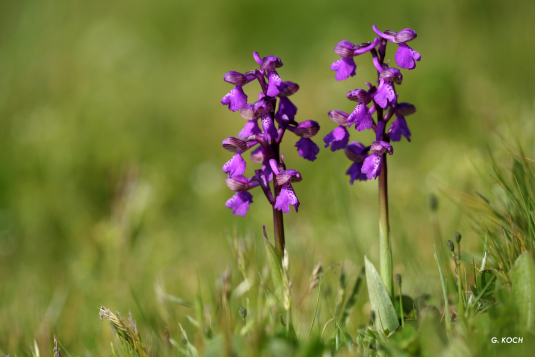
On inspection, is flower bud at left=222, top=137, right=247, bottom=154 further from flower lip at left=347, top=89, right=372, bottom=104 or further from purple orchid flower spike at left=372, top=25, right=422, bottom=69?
purple orchid flower spike at left=372, top=25, right=422, bottom=69

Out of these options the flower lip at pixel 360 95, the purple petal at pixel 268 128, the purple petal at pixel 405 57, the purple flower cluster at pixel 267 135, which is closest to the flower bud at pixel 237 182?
the purple flower cluster at pixel 267 135

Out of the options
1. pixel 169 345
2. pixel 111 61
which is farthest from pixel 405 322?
pixel 111 61

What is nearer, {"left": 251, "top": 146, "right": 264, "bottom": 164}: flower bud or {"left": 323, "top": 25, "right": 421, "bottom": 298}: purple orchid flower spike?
{"left": 323, "top": 25, "right": 421, "bottom": 298}: purple orchid flower spike

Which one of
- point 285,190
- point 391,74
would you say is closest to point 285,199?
point 285,190

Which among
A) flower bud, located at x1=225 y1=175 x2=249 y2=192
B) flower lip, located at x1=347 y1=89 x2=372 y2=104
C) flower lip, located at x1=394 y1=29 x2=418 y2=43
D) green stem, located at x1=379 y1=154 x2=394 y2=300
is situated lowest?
green stem, located at x1=379 y1=154 x2=394 y2=300

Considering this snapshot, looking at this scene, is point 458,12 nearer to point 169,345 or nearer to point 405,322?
point 405,322

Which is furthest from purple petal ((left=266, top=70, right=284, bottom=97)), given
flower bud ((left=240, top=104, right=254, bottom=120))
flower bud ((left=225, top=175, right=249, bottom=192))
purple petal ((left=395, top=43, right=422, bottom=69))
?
purple petal ((left=395, top=43, right=422, bottom=69))
